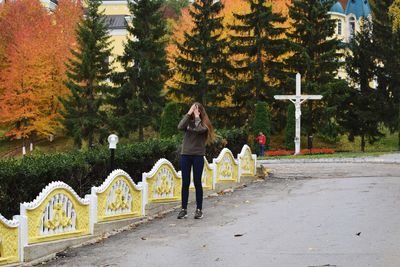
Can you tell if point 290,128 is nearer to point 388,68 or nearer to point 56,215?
point 388,68

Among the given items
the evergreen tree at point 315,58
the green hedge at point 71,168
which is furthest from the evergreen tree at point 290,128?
the green hedge at point 71,168

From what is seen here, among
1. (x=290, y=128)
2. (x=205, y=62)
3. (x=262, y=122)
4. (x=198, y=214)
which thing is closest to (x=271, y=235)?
(x=198, y=214)

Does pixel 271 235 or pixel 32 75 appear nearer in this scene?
pixel 271 235

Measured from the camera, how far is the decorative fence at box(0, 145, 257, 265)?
7.50 meters

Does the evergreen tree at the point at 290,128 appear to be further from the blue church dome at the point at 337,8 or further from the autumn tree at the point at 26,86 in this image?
the blue church dome at the point at 337,8

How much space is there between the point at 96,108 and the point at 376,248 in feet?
125

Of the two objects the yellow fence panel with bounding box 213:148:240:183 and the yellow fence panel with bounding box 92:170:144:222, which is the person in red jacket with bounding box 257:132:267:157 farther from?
the yellow fence panel with bounding box 92:170:144:222

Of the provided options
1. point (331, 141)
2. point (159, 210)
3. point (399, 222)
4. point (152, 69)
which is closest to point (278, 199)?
point (159, 210)

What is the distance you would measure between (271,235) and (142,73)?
35.5m

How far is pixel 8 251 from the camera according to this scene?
288 inches

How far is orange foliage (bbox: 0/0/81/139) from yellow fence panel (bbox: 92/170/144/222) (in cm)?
3584

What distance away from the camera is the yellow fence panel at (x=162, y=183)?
37.2 feet

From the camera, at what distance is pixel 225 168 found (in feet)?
52.3

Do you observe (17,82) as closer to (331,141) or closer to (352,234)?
(331,141)
